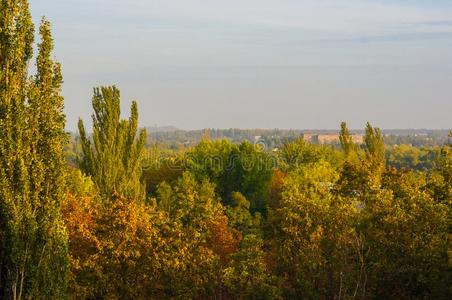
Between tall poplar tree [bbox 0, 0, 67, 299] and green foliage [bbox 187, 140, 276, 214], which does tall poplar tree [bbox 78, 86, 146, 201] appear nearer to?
tall poplar tree [bbox 0, 0, 67, 299]

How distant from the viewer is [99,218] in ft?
102

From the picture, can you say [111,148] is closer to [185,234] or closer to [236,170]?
[185,234]

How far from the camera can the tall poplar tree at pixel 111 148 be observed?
49344 millimetres

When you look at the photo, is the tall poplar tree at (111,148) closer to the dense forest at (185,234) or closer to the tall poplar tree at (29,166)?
the dense forest at (185,234)

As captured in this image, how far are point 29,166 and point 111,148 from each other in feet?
89.8

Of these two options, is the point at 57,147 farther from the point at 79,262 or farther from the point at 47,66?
the point at 79,262

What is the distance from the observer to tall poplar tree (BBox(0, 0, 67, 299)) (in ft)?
71.4

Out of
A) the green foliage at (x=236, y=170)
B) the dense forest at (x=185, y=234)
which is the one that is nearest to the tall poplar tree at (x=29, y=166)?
the dense forest at (x=185, y=234)

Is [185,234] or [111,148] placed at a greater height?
[111,148]

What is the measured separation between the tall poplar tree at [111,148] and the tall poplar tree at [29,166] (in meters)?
26.1

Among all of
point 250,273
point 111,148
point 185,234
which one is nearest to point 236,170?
point 111,148

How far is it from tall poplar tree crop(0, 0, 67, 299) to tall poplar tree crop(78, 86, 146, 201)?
26.1 metres

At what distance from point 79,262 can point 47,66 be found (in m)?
10.9

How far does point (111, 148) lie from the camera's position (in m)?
49.5
